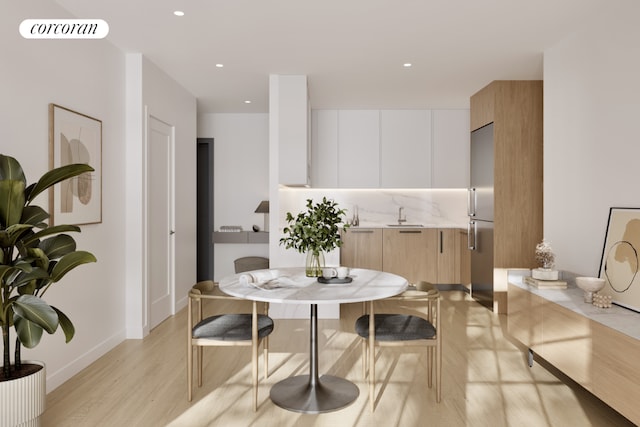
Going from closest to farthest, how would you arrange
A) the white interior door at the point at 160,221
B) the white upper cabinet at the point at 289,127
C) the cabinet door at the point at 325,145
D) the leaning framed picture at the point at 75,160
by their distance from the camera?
1. the leaning framed picture at the point at 75,160
2. the white interior door at the point at 160,221
3. the white upper cabinet at the point at 289,127
4. the cabinet door at the point at 325,145

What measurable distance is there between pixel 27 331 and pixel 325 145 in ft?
17.4

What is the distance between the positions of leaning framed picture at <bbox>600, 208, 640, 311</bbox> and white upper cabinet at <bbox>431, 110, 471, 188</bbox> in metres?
3.75

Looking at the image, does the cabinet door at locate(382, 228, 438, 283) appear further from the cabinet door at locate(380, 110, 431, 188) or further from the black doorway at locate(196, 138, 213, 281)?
the black doorway at locate(196, 138, 213, 281)

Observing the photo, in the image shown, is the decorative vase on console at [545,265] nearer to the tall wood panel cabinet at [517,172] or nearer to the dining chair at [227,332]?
the tall wood panel cabinet at [517,172]

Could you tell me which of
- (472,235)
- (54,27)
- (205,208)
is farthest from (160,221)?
(472,235)

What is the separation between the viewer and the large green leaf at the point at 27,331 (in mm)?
2092

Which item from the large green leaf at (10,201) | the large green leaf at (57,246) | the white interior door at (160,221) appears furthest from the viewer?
the white interior door at (160,221)

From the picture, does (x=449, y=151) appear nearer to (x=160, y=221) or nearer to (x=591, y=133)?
(x=591, y=133)

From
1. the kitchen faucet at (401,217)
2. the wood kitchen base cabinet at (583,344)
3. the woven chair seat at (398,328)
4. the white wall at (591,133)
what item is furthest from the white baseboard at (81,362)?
the kitchen faucet at (401,217)

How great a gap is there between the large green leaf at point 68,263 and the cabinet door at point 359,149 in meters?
4.86

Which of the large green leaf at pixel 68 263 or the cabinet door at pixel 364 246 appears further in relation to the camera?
the cabinet door at pixel 364 246

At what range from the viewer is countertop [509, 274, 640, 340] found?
249 cm

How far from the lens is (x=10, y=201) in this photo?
2197 mm

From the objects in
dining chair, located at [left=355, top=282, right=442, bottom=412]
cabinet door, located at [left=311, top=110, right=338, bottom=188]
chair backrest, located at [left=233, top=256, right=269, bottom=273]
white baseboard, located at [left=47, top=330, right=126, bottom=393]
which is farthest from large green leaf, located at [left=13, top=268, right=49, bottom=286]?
cabinet door, located at [left=311, top=110, right=338, bottom=188]
